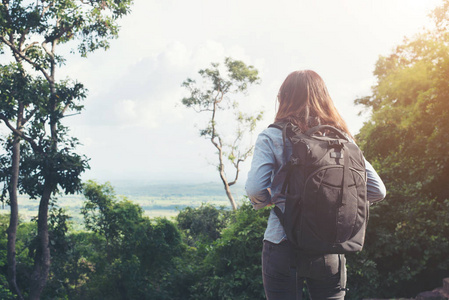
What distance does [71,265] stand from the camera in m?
11.0

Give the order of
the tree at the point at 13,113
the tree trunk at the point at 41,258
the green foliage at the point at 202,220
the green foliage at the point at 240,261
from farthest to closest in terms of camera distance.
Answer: the green foliage at the point at 202,220
the tree trunk at the point at 41,258
the tree at the point at 13,113
the green foliage at the point at 240,261

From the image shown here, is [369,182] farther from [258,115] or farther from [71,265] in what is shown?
[258,115]

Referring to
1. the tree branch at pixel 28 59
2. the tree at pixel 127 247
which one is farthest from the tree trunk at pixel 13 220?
the tree branch at pixel 28 59

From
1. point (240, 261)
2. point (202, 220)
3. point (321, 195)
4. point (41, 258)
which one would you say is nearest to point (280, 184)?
point (321, 195)

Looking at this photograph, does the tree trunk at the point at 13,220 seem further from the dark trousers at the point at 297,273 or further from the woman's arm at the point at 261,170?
the dark trousers at the point at 297,273

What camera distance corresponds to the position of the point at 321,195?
146 centimetres

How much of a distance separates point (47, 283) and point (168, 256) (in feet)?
12.3

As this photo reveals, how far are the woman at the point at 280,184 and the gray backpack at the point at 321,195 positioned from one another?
0.05 m

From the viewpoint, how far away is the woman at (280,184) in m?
1.50

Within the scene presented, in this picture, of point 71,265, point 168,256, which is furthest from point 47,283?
point 168,256

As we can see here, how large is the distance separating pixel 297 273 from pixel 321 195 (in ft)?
1.06

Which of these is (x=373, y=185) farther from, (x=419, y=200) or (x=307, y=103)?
(x=419, y=200)

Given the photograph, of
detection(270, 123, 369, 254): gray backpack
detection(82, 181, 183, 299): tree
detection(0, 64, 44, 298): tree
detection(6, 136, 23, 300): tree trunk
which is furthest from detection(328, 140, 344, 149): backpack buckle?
detection(6, 136, 23, 300): tree trunk

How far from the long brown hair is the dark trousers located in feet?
1.69
